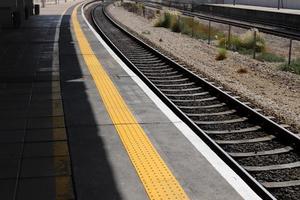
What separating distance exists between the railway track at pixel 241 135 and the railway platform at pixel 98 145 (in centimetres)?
30

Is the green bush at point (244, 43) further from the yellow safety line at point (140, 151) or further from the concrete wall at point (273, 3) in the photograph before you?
the concrete wall at point (273, 3)

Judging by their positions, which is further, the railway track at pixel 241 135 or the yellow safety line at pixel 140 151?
the railway track at pixel 241 135

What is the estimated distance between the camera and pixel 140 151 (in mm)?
6844

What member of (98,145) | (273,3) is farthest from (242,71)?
(273,3)

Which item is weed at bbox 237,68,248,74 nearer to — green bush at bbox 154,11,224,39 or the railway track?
the railway track

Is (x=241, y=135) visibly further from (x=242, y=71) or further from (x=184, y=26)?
(x=184, y=26)

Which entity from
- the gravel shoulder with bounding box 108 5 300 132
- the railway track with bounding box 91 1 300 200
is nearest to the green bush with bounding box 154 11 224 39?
the gravel shoulder with bounding box 108 5 300 132

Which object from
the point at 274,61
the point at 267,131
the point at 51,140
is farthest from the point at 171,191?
the point at 274,61

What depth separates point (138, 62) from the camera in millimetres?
16469

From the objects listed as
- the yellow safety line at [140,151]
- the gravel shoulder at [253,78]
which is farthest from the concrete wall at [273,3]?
the yellow safety line at [140,151]

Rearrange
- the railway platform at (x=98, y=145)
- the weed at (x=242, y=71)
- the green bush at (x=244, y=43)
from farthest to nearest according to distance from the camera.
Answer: the green bush at (x=244, y=43), the weed at (x=242, y=71), the railway platform at (x=98, y=145)

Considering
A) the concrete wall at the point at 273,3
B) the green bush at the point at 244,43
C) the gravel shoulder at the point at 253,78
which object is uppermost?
the concrete wall at the point at 273,3

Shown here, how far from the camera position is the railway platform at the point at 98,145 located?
18.1 ft

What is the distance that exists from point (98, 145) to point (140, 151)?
642 millimetres
